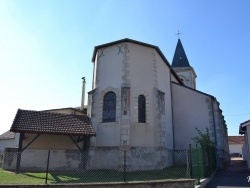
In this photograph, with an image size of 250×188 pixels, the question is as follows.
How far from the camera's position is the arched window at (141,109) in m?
15.5

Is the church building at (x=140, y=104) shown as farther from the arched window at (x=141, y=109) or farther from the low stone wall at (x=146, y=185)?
Answer: the low stone wall at (x=146, y=185)

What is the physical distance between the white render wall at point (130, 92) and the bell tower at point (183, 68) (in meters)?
16.6

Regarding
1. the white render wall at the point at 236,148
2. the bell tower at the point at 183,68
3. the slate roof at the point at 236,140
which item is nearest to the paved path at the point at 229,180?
the bell tower at the point at 183,68

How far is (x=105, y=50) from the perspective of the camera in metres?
17.2

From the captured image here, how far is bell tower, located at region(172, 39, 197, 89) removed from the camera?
33.5 meters

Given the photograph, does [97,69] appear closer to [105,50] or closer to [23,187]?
[105,50]

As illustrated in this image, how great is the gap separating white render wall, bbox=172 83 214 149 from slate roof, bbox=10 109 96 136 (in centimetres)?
740

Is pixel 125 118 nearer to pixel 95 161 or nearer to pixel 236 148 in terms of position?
pixel 95 161

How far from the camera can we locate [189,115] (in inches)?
740

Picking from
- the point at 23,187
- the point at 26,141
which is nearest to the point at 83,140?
the point at 26,141

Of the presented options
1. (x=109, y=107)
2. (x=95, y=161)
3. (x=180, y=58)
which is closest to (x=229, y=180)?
(x=95, y=161)

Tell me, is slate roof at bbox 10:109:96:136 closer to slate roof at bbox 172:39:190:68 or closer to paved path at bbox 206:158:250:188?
paved path at bbox 206:158:250:188

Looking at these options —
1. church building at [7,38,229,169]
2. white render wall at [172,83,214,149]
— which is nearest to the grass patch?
church building at [7,38,229,169]

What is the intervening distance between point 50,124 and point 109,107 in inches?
156
